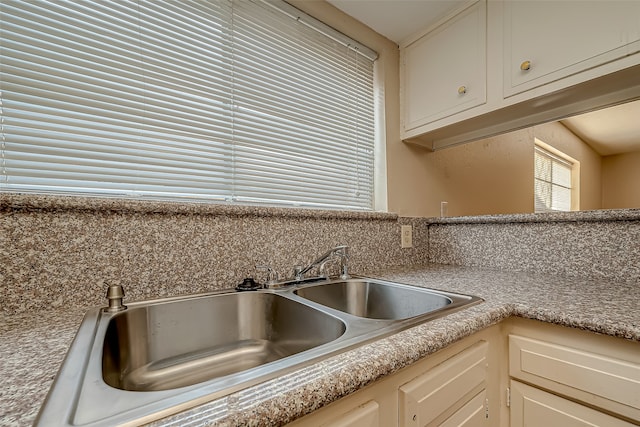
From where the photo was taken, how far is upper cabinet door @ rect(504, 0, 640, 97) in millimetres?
854

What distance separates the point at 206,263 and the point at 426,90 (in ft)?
4.04

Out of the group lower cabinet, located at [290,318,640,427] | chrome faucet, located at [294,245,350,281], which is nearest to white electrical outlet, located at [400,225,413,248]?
chrome faucet, located at [294,245,350,281]

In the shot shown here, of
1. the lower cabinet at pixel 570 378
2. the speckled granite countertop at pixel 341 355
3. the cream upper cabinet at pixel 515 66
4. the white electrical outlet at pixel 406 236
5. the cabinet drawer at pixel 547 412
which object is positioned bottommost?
the cabinet drawer at pixel 547 412

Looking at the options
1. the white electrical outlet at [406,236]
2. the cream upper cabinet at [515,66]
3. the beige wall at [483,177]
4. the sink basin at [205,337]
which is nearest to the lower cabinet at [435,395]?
the sink basin at [205,337]

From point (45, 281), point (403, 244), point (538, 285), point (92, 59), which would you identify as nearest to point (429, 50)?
point (403, 244)

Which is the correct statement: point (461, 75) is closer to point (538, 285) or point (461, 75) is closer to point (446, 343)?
point (538, 285)

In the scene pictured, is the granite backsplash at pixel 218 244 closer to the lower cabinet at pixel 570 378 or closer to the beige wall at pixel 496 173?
the beige wall at pixel 496 173

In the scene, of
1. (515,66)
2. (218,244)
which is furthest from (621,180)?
(218,244)

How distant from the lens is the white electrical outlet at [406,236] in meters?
1.41

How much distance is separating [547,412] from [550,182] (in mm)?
2056

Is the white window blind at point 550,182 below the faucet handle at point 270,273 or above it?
above

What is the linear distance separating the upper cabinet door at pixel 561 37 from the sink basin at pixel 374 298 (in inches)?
32.9

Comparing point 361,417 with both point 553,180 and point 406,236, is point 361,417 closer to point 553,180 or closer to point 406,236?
point 406,236

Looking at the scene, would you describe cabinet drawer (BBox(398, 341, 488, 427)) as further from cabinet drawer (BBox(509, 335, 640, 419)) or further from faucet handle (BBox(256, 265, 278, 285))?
faucet handle (BBox(256, 265, 278, 285))
